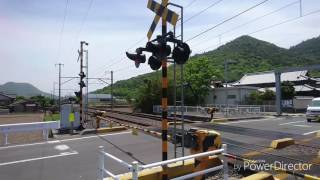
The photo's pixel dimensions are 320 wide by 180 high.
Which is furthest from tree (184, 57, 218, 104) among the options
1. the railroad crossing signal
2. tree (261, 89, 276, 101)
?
the railroad crossing signal

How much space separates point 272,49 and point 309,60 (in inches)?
790

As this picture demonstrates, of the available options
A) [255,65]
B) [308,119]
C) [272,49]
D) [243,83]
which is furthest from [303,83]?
[272,49]

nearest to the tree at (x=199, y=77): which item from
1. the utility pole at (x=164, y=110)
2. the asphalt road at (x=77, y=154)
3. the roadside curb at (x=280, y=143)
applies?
the asphalt road at (x=77, y=154)

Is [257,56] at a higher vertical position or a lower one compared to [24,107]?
higher

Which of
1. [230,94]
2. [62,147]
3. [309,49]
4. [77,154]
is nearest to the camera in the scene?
[77,154]

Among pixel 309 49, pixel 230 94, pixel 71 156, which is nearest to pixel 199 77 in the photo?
pixel 230 94

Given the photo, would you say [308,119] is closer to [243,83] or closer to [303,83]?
[303,83]

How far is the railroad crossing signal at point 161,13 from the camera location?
7.33 meters

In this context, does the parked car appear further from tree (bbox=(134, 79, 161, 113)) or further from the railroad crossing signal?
tree (bbox=(134, 79, 161, 113))

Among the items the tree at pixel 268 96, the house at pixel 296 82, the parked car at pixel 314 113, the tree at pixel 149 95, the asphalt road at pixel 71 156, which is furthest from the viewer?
the house at pixel 296 82

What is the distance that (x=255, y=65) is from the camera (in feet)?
352

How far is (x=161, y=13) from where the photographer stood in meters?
7.54

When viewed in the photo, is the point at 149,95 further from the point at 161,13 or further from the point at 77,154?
the point at 161,13

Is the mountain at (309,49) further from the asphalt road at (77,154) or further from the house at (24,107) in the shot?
the asphalt road at (77,154)
